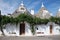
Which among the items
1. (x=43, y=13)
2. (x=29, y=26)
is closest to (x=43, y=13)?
(x=43, y=13)

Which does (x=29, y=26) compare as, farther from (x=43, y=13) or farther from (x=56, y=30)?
(x=56, y=30)

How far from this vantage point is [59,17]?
10.2 m

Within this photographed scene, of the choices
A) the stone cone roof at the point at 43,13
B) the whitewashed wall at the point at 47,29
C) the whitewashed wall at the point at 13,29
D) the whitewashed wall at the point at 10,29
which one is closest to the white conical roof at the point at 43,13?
the stone cone roof at the point at 43,13

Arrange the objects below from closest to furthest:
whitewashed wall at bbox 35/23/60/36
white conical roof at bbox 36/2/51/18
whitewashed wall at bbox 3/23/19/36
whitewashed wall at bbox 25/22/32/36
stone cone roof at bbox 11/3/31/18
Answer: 1. stone cone roof at bbox 11/3/31/18
2. white conical roof at bbox 36/2/51/18
3. whitewashed wall at bbox 3/23/19/36
4. whitewashed wall at bbox 25/22/32/36
5. whitewashed wall at bbox 35/23/60/36

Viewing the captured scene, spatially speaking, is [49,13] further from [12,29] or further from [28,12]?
[12,29]

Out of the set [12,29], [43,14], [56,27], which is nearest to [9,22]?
[12,29]

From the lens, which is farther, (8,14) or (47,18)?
(47,18)

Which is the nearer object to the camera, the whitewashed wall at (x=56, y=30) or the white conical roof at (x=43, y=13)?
the white conical roof at (x=43, y=13)

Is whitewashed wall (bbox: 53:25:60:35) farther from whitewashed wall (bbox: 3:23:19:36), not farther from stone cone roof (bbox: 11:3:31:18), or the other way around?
whitewashed wall (bbox: 3:23:19:36)

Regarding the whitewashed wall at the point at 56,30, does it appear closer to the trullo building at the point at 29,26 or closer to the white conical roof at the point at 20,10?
the trullo building at the point at 29,26

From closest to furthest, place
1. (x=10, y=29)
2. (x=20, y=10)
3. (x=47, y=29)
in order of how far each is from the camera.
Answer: (x=20, y=10) → (x=10, y=29) → (x=47, y=29)

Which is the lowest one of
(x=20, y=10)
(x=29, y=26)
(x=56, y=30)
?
(x=56, y=30)

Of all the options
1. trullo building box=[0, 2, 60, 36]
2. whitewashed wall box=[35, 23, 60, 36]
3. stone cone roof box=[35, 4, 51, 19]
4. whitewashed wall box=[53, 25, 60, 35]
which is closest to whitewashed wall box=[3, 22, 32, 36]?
trullo building box=[0, 2, 60, 36]

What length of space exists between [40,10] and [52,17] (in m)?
0.84
